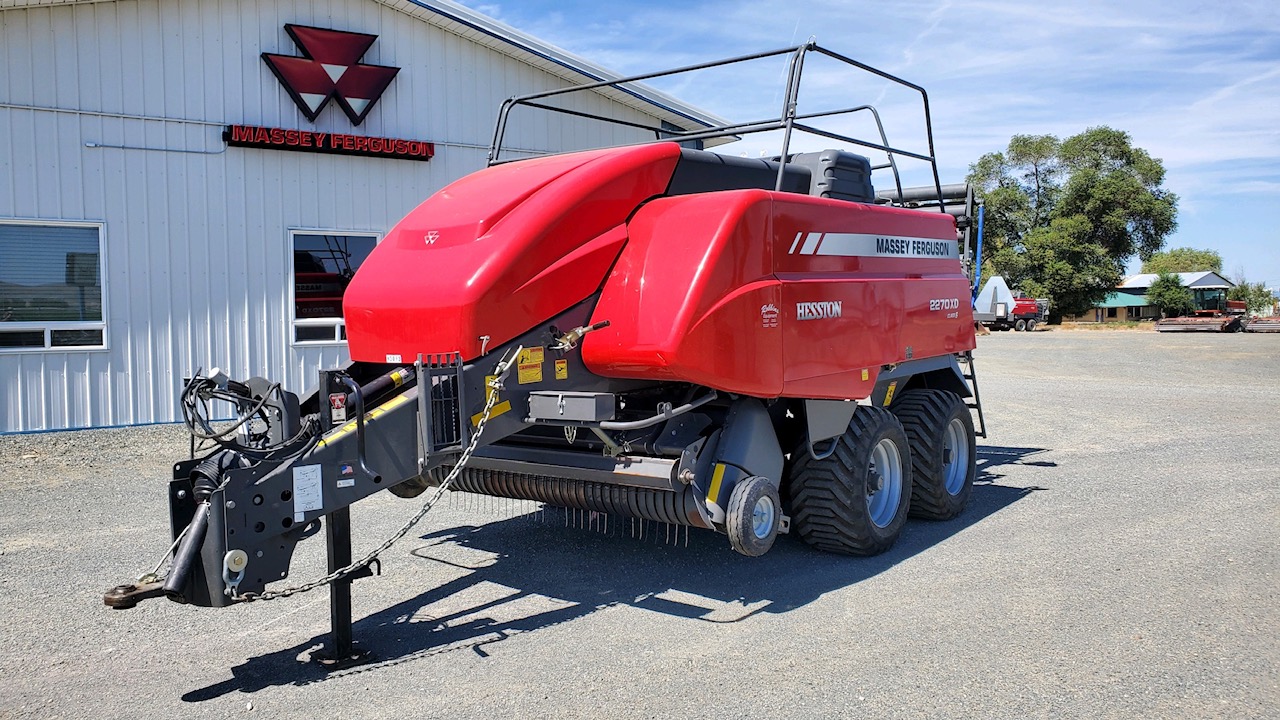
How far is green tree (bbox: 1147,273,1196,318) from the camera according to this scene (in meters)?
52.9

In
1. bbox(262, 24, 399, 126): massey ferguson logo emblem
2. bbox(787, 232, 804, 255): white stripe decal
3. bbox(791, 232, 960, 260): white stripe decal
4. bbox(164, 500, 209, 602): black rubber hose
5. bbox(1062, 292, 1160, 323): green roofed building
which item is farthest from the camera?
bbox(1062, 292, 1160, 323): green roofed building

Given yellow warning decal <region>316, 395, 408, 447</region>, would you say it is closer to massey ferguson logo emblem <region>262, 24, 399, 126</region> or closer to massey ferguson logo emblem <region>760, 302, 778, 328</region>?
massey ferguson logo emblem <region>760, 302, 778, 328</region>

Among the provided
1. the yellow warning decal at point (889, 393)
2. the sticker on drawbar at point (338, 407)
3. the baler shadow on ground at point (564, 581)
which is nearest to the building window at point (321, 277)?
the baler shadow on ground at point (564, 581)

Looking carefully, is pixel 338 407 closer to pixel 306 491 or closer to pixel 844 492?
pixel 306 491

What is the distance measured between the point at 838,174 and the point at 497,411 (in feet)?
9.83

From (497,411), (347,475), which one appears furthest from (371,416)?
(497,411)

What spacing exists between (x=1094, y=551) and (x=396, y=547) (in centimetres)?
455

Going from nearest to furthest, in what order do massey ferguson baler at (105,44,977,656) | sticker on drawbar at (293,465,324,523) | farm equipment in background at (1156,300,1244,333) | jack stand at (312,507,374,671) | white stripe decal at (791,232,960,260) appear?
sticker on drawbar at (293,465,324,523), massey ferguson baler at (105,44,977,656), jack stand at (312,507,374,671), white stripe decal at (791,232,960,260), farm equipment in background at (1156,300,1244,333)

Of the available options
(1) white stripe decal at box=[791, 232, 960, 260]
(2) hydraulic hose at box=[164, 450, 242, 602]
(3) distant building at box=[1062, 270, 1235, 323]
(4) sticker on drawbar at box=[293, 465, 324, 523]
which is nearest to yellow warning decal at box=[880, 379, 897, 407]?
(1) white stripe decal at box=[791, 232, 960, 260]

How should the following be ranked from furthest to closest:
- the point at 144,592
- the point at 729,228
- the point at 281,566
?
the point at 729,228 → the point at 281,566 → the point at 144,592

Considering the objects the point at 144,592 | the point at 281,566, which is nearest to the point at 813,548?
the point at 281,566

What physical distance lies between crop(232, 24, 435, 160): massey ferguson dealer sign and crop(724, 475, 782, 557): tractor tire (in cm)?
837

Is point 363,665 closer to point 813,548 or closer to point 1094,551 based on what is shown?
point 813,548

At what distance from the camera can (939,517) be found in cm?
745
